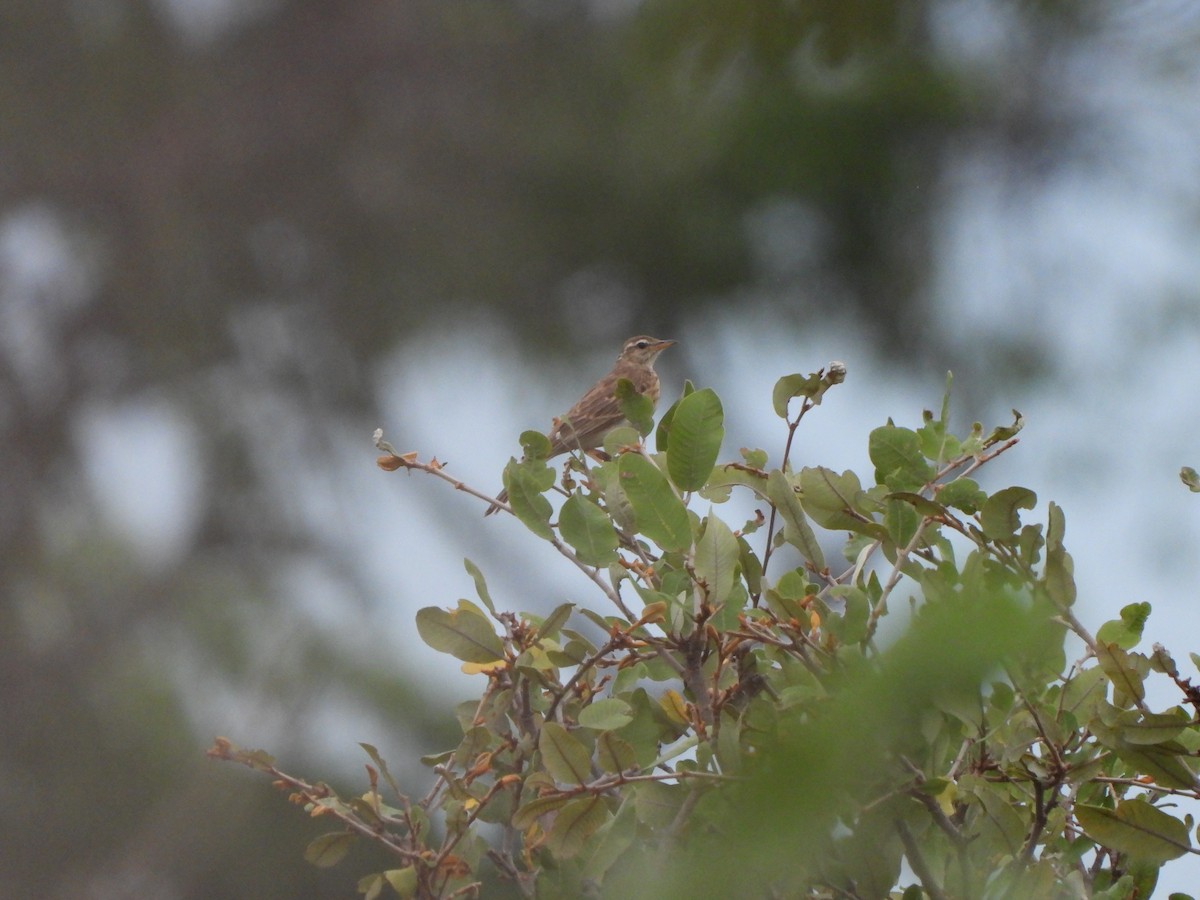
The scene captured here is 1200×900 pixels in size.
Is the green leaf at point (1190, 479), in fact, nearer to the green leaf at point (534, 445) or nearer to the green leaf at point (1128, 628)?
the green leaf at point (1128, 628)

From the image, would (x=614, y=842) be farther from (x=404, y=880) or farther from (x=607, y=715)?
(x=404, y=880)

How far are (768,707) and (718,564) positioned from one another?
18 cm

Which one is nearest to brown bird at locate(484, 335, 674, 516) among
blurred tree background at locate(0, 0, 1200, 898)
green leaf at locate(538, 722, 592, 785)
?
blurred tree background at locate(0, 0, 1200, 898)

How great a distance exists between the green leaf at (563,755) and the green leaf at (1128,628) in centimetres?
53

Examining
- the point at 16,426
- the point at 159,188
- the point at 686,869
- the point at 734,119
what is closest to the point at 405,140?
the point at 159,188

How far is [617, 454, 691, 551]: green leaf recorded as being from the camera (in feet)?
4.13

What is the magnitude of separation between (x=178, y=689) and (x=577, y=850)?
13.2ft

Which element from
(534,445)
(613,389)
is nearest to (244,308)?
(613,389)

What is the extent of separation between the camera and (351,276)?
5602 millimetres

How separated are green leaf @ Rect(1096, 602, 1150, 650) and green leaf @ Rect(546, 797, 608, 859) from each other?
1.71 feet

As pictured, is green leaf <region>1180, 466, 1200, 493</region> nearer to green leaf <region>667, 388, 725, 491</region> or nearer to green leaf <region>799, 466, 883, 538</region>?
green leaf <region>799, 466, 883, 538</region>

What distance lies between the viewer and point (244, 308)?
5.58 meters

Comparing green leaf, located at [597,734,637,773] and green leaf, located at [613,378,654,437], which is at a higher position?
green leaf, located at [613,378,654,437]

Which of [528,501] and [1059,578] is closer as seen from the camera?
[1059,578]
